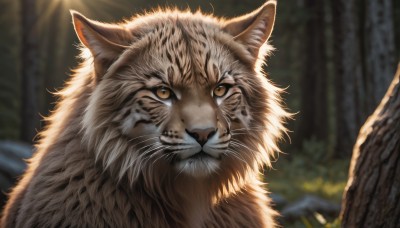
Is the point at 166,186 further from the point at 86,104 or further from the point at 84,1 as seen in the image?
the point at 84,1

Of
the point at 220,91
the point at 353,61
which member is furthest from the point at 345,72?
the point at 220,91

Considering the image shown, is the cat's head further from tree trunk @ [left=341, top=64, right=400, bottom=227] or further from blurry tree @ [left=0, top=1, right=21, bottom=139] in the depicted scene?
blurry tree @ [left=0, top=1, right=21, bottom=139]

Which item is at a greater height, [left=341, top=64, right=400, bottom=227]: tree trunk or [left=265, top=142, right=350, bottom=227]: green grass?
[left=341, top=64, right=400, bottom=227]: tree trunk

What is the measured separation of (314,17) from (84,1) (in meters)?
8.16

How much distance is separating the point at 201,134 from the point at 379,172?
144 cm

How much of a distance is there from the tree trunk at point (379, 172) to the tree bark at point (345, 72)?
1371 cm

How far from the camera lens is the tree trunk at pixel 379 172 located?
184 inches

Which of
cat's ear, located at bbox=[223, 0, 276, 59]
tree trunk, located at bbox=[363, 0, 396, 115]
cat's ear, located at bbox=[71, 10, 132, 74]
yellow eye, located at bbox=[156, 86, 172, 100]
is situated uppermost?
tree trunk, located at bbox=[363, 0, 396, 115]

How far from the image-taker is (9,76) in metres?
28.3

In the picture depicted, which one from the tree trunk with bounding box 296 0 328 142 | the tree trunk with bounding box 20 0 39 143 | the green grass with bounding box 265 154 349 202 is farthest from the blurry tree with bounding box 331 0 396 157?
the tree trunk with bounding box 20 0 39 143

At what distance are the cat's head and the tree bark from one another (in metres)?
13.8

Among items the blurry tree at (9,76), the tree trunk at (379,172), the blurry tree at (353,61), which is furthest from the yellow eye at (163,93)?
the blurry tree at (9,76)

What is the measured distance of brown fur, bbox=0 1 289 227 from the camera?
4473 mm

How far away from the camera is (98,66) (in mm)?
4688
